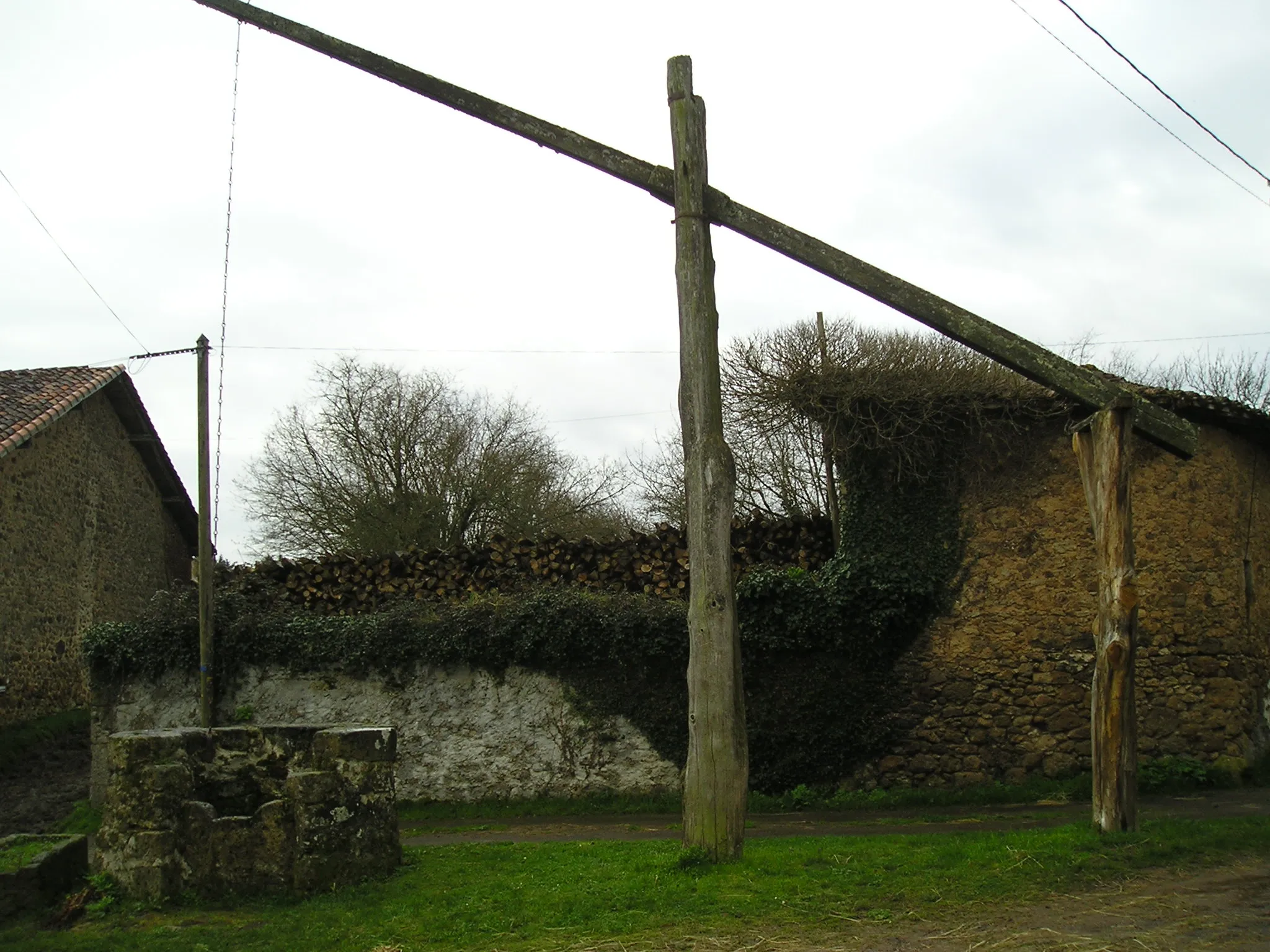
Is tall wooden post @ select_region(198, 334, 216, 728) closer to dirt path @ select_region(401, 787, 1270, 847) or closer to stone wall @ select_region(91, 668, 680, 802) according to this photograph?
stone wall @ select_region(91, 668, 680, 802)

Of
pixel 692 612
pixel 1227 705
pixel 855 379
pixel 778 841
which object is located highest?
pixel 855 379

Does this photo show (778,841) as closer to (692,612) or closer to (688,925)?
(692,612)

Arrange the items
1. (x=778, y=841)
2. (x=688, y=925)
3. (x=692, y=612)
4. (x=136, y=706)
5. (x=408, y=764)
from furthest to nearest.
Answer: (x=136, y=706)
(x=408, y=764)
(x=778, y=841)
(x=692, y=612)
(x=688, y=925)

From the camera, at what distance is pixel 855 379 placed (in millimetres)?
13555

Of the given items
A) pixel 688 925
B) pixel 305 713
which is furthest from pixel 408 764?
pixel 688 925

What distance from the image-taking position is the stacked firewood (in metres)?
15.5

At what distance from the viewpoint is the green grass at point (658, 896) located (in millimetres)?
6516

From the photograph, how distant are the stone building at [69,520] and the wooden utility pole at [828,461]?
13.8 metres

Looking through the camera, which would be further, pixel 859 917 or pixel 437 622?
pixel 437 622

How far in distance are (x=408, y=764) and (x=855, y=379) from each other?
7.57 metres

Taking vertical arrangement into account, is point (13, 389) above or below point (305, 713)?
above

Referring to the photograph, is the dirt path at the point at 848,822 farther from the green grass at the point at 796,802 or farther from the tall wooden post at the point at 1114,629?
the tall wooden post at the point at 1114,629

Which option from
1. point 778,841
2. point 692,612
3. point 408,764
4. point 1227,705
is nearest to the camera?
point 692,612

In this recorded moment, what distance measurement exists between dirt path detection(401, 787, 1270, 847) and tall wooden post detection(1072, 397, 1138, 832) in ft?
6.63
